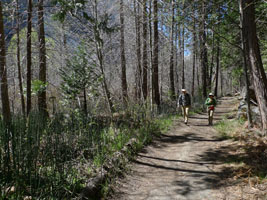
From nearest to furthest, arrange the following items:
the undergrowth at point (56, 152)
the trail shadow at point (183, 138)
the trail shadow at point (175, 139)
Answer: the undergrowth at point (56, 152)
the trail shadow at point (175, 139)
the trail shadow at point (183, 138)

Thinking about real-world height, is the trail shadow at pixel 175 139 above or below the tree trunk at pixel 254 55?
below

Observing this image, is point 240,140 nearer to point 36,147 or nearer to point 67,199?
point 67,199

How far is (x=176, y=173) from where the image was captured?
14.4 feet

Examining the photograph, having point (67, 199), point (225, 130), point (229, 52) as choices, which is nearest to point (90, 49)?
point (225, 130)

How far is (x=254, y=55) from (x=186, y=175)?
4.30 m

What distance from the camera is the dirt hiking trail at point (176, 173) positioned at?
140 inches

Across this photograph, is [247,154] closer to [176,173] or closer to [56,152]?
[176,173]

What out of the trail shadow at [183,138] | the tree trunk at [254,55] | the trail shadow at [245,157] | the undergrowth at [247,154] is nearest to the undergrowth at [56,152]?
the trail shadow at [183,138]

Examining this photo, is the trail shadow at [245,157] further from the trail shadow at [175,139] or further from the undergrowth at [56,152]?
the undergrowth at [56,152]

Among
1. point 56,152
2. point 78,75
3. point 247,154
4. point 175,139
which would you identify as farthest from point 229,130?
point 56,152

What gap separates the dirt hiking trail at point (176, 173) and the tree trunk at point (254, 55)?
5.81 feet

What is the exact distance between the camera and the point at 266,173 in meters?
3.78

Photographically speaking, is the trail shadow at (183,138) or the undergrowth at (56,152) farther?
the trail shadow at (183,138)

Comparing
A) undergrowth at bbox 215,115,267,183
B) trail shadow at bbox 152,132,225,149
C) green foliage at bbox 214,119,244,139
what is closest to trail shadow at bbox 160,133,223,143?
trail shadow at bbox 152,132,225,149
